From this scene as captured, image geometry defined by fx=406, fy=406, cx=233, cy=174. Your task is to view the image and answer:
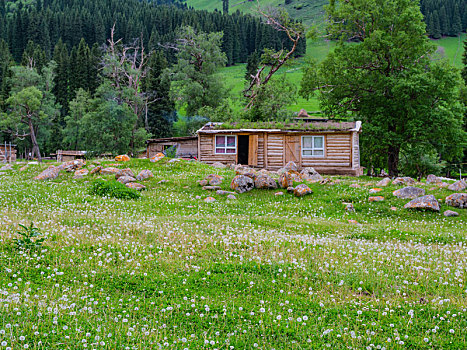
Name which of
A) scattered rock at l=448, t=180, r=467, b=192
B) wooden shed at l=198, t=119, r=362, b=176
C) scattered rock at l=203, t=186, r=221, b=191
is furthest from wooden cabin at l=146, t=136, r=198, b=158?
scattered rock at l=448, t=180, r=467, b=192

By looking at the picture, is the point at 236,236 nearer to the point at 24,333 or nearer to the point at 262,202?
the point at 24,333

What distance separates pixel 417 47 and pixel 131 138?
A: 43.8m

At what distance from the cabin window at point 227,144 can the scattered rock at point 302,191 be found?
18.7 metres

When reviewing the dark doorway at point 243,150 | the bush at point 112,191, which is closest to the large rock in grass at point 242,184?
the bush at point 112,191

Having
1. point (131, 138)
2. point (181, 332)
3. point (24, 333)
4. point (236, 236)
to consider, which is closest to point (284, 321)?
point (181, 332)

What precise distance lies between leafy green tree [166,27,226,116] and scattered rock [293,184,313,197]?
49.8 metres

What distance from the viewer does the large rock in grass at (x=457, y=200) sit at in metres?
19.5

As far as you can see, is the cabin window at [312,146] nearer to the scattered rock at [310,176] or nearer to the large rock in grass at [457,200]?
the scattered rock at [310,176]

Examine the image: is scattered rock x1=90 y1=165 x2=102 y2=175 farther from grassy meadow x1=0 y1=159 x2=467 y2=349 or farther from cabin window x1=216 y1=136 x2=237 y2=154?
cabin window x1=216 y1=136 x2=237 y2=154

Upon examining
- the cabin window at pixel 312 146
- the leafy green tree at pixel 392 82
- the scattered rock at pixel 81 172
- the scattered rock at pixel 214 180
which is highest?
the leafy green tree at pixel 392 82

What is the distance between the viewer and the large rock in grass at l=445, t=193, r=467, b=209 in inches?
766

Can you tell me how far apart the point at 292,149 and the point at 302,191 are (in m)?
17.2

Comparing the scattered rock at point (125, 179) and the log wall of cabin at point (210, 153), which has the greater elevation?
the log wall of cabin at point (210, 153)

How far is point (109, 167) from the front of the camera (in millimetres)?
27703
